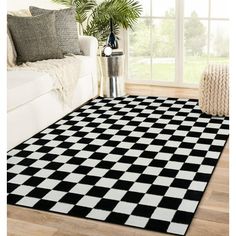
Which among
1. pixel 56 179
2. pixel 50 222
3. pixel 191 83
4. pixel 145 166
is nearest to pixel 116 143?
pixel 145 166

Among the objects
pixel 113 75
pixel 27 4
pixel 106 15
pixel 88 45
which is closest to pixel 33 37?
pixel 88 45

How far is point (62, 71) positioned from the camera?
4.16 m

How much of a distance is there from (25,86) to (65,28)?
1131mm

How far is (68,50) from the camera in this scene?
461 cm

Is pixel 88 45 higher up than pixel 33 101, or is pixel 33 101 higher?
pixel 88 45

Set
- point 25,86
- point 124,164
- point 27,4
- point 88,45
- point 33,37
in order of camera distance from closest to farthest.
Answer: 1. point 124,164
2. point 25,86
3. point 33,37
4. point 88,45
5. point 27,4

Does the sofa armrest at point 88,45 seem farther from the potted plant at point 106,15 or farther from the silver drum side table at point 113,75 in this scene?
the potted plant at point 106,15

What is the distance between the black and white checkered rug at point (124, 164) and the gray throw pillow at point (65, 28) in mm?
646

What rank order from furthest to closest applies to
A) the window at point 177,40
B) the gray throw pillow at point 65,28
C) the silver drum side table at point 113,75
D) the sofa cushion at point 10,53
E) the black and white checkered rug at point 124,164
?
1. the window at point 177,40
2. the silver drum side table at point 113,75
3. the gray throw pillow at point 65,28
4. the sofa cushion at point 10,53
5. the black and white checkered rug at point 124,164

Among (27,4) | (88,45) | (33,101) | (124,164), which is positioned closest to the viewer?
(124,164)

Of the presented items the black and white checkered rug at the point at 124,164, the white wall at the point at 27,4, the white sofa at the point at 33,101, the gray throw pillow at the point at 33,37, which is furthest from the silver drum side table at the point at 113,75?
the white wall at the point at 27,4

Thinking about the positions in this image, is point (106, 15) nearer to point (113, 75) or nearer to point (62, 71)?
point (113, 75)

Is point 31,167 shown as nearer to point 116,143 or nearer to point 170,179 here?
point 116,143

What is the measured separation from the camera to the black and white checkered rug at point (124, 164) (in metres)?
2.57
